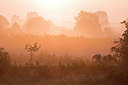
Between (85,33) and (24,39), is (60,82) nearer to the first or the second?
(24,39)

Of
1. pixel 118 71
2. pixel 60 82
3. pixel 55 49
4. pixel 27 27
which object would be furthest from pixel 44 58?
pixel 27 27

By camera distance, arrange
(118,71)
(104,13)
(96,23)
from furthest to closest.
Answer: (104,13)
(96,23)
(118,71)

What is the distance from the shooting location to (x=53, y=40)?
31547mm

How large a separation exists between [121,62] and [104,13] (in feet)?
220

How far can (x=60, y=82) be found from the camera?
42.4 ft

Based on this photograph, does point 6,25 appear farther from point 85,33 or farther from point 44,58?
point 44,58

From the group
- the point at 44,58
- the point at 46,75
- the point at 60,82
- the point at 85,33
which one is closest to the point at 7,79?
the point at 46,75

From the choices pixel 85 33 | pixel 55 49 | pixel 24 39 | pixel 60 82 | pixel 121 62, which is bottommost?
pixel 60 82

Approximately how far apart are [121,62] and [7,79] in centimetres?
825

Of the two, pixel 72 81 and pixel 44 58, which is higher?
pixel 44 58

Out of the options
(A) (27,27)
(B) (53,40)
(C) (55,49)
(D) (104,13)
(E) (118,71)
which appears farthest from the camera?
(D) (104,13)

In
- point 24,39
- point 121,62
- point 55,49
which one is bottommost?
point 121,62

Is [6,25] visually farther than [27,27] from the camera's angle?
Yes

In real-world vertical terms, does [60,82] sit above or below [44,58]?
below
